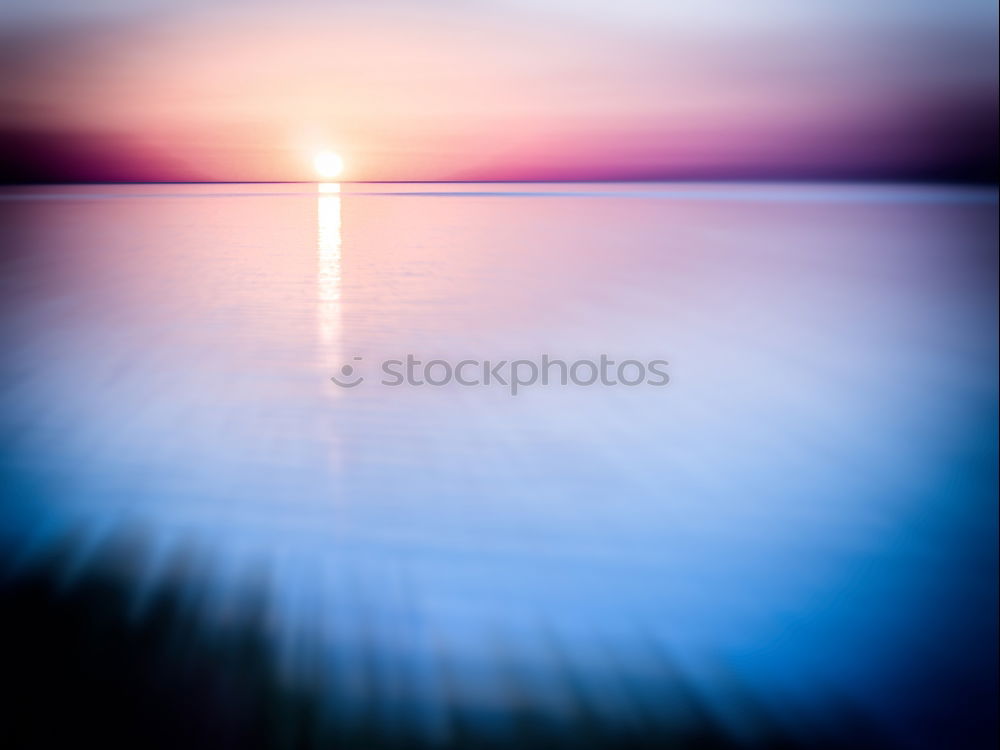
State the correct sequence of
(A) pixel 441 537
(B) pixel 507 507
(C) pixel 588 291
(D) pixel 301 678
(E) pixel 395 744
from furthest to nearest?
(C) pixel 588 291 → (B) pixel 507 507 → (A) pixel 441 537 → (D) pixel 301 678 → (E) pixel 395 744

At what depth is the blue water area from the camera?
126 cm

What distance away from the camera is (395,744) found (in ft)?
3.48

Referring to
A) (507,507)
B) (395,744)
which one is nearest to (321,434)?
(507,507)

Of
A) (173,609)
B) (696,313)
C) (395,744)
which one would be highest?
(696,313)

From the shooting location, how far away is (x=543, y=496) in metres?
1.95

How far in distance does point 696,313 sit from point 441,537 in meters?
3.18

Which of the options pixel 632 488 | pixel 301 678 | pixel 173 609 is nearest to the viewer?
pixel 301 678

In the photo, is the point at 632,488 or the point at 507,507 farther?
the point at 632,488

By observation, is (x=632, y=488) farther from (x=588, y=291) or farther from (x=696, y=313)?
(x=588, y=291)

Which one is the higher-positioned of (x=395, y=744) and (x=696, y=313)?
(x=696, y=313)

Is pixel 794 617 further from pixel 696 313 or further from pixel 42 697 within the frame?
pixel 696 313

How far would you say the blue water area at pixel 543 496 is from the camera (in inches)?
49.4

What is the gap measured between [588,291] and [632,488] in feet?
10.9

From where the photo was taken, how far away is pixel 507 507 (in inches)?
74.1
